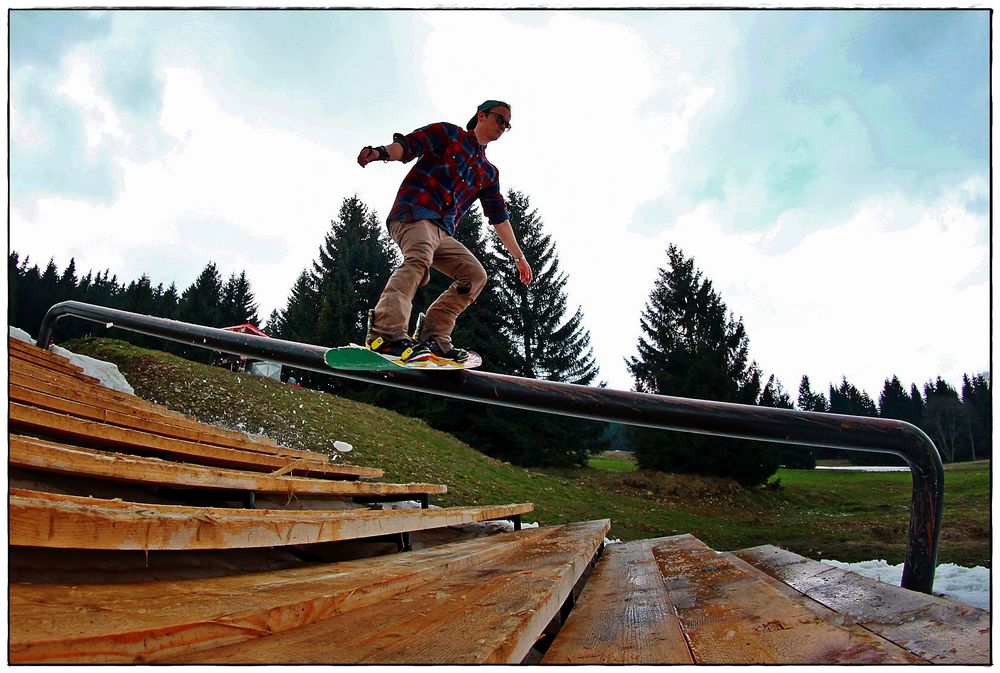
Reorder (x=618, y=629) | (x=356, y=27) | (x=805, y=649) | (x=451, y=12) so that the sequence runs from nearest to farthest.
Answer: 1. (x=805, y=649)
2. (x=618, y=629)
3. (x=451, y=12)
4. (x=356, y=27)

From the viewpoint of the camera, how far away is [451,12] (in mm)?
1474

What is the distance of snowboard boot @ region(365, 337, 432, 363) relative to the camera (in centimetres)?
182

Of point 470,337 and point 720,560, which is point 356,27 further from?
point 470,337

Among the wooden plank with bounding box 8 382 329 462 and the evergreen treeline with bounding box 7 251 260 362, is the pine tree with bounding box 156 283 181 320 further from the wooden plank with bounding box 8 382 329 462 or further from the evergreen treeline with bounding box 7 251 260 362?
the wooden plank with bounding box 8 382 329 462

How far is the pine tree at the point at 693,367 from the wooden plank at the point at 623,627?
957 cm

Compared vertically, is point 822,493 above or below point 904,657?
below

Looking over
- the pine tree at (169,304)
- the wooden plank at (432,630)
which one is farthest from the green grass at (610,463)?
the pine tree at (169,304)

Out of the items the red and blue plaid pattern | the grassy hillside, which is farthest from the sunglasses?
the grassy hillside

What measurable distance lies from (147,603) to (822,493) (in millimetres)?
12956

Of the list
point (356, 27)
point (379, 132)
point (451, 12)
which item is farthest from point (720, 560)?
point (379, 132)

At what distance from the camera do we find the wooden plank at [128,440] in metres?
1.24

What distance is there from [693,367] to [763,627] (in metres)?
12.0

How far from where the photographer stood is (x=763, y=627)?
83cm

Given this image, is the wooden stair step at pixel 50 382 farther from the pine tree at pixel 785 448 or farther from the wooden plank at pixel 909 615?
the pine tree at pixel 785 448
